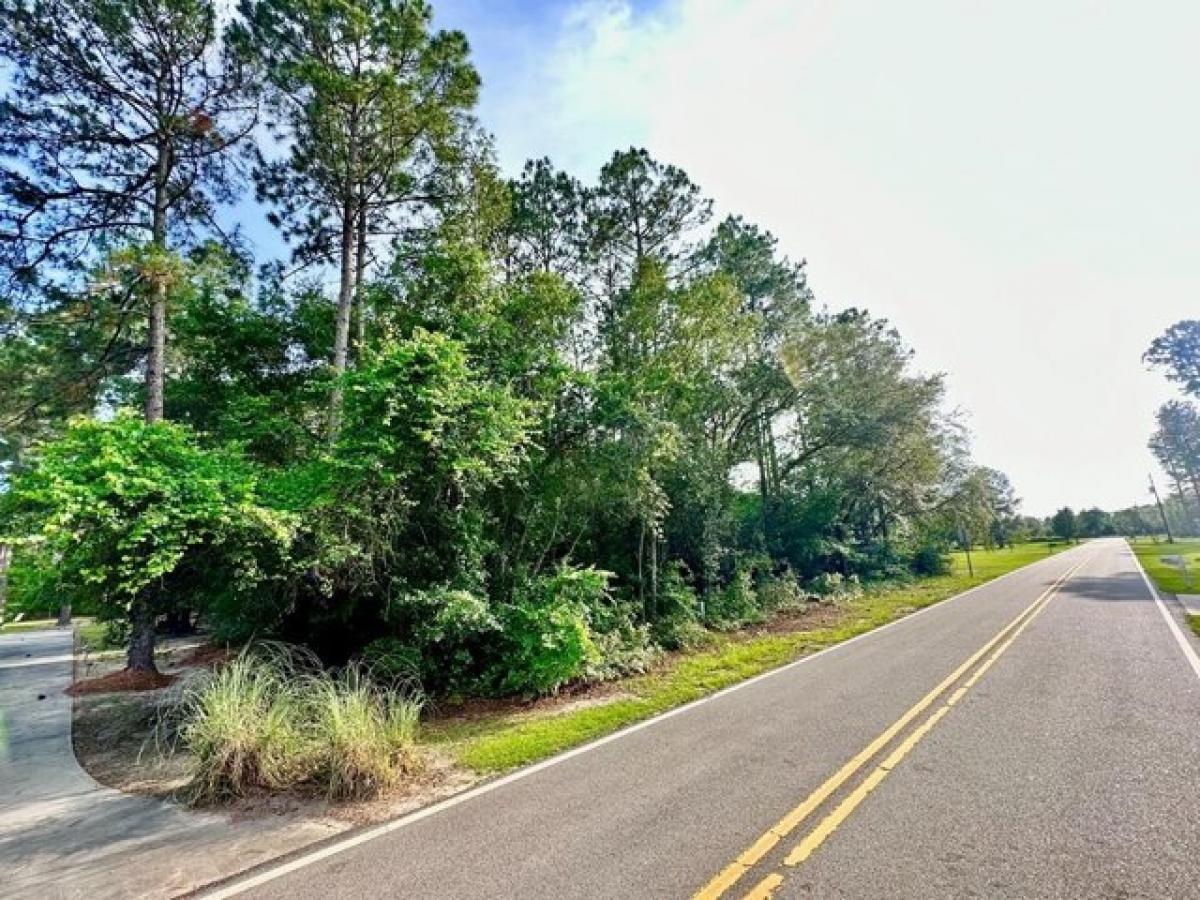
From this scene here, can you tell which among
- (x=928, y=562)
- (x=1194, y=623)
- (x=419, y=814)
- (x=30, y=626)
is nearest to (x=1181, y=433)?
(x=928, y=562)

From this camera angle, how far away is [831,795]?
175 inches

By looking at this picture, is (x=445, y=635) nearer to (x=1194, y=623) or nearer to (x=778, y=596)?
(x=778, y=596)

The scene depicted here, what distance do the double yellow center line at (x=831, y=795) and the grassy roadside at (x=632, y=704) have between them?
282 cm

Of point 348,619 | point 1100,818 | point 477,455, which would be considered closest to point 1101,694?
point 1100,818

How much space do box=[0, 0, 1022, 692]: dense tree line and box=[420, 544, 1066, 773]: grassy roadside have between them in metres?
0.88

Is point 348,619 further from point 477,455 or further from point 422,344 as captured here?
point 422,344

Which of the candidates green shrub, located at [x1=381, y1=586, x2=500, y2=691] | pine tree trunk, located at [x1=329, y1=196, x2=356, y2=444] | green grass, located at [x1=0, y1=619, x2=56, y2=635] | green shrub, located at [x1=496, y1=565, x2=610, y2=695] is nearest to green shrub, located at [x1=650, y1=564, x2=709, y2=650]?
green shrub, located at [x1=496, y1=565, x2=610, y2=695]

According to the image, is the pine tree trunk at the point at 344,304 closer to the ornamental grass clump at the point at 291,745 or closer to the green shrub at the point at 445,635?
the green shrub at the point at 445,635

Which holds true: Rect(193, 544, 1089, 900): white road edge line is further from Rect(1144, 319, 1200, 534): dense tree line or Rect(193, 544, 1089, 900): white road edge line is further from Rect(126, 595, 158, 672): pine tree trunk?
Rect(1144, 319, 1200, 534): dense tree line

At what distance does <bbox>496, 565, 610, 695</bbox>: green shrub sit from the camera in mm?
8711

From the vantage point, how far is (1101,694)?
6.90m

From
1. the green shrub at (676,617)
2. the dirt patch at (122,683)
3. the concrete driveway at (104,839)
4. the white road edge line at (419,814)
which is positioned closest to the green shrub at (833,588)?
the green shrub at (676,617)

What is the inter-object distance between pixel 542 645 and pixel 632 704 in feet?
5.53

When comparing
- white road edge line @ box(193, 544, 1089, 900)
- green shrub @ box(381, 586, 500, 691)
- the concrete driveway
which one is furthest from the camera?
green shrub @ box(381, 586, 500, 691)
